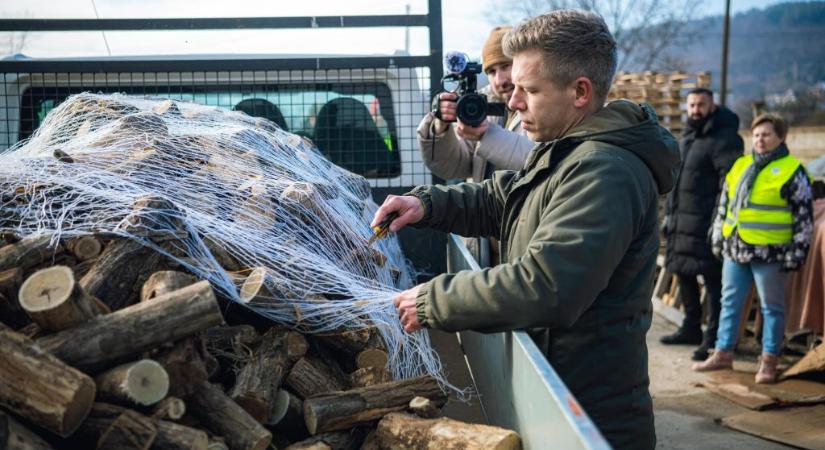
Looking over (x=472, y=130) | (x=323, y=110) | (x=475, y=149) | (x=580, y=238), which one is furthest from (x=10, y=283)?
(x=323, y=110)

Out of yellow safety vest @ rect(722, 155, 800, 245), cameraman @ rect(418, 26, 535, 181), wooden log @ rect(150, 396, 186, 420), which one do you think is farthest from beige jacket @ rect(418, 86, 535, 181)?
yellow safety vest @ rect(722, 155, 800, 245)

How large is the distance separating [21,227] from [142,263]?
1.47 ft

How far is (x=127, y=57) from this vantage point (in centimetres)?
501

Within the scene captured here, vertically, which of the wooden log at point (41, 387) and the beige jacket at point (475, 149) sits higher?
the beige jacket at point (475, 149)

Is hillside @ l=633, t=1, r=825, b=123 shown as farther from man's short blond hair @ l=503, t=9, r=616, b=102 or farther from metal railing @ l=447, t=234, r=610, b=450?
man's short blond hair @ l=503, t=9, r=616, b=102

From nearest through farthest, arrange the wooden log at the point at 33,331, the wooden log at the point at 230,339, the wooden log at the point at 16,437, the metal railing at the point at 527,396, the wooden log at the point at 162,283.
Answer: the metal railing at the point at 527,396 → the wooden log at the point at 16,437 → the wooden log at the point at 33,331 → the wooden log at the point at 162,283 → the wooden log at the point at 230,339

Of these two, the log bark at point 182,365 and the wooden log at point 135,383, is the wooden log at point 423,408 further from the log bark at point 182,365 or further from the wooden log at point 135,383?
the wooden log at point 135,383

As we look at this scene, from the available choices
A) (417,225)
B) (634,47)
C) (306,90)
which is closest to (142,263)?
(417,225)

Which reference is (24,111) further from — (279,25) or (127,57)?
(279,25)

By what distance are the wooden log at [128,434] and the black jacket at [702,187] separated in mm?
5824

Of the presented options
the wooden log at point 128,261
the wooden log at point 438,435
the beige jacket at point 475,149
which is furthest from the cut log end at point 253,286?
the beige jacket at point 475,149

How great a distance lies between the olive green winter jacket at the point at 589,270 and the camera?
2.21m

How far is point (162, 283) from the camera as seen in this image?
249 centimetres

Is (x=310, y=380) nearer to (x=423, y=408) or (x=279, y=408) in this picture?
(x=279, y=408)
